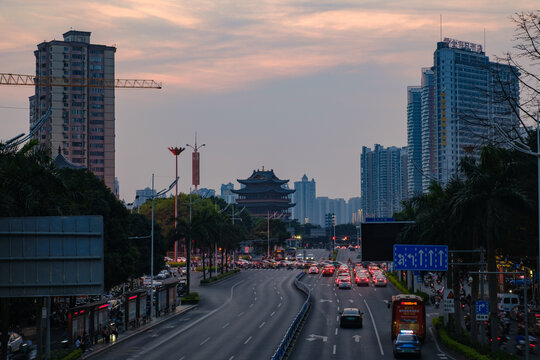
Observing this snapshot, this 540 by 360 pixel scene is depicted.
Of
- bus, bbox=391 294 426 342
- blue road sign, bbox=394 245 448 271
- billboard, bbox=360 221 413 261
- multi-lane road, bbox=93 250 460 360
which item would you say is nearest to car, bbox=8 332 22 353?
multi-lane road, bbox=93 250 460 360

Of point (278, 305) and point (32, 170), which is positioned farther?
point (278, 305)

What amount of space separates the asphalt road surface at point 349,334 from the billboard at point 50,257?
2201 centimetres

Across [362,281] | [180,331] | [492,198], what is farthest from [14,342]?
[362,281]

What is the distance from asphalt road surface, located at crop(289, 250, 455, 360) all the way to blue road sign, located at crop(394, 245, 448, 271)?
523 cm

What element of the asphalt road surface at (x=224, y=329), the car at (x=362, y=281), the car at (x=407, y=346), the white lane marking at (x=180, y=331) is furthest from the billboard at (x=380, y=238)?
the car at (x=362, y=281)

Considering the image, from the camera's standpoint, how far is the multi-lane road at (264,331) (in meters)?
44.0

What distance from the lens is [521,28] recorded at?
2962 cm

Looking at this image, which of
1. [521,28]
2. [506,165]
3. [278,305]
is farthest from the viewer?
[278,305]

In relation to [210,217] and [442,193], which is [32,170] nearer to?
[442,193]

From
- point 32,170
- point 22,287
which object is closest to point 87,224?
point 22,287

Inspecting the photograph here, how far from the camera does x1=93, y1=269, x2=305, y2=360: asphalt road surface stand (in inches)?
1757

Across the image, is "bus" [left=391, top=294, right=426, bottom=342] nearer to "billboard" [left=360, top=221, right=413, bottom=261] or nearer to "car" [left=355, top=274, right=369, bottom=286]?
"billboard" [left=360, top=221, right=413, bottom=261]

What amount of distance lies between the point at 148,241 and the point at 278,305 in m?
23.5

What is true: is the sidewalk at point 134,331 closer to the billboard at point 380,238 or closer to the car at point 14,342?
the car at point 14,342
